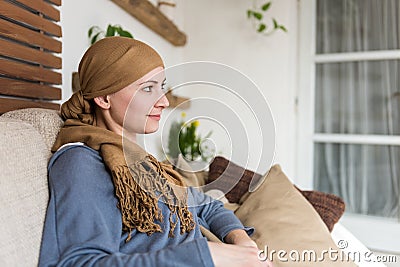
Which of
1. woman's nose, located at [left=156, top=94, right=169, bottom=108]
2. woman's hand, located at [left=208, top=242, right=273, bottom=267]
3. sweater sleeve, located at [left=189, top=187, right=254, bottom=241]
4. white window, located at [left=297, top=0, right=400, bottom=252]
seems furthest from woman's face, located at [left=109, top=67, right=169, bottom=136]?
white window, located at [left=297, top=0, right=400, bottom=252]

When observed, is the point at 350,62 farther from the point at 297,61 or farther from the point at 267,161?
the point at 267,161

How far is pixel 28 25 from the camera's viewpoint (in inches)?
58.8

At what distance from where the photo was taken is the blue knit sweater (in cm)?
92

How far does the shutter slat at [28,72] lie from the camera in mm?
1369

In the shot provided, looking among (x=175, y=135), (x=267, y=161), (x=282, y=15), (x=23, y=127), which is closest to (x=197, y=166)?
(x=175, y=135)

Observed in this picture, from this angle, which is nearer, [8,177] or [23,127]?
[8,177]

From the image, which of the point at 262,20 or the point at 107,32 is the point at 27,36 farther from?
the point at 262,20

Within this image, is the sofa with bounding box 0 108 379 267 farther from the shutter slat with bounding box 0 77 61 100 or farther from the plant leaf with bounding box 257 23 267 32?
the plant leaf with bounding box 257 23 267 32

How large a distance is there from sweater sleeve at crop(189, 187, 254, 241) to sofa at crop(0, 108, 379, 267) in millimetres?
217

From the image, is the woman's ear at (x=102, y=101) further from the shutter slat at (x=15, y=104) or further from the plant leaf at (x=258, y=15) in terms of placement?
the plant leaf at (x=258, y=15)

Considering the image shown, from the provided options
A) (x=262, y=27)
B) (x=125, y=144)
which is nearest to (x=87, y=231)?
(x=125, y=144)

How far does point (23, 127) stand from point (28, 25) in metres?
0.52

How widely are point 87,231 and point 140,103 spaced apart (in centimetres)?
39

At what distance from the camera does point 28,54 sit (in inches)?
58.1
